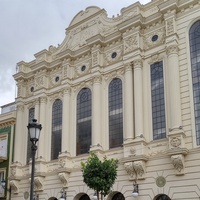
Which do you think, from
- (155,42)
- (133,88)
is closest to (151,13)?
(155,42)

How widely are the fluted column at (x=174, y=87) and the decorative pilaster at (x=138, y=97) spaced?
2.35 meters

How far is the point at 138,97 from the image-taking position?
88.8 ft

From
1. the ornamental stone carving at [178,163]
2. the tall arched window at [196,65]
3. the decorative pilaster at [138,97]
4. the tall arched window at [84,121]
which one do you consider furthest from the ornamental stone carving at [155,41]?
the ornamental stone carving at [178,163]

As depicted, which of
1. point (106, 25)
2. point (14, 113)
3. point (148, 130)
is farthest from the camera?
point (14, 113)

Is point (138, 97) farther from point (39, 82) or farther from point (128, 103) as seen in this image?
point (39, 82)

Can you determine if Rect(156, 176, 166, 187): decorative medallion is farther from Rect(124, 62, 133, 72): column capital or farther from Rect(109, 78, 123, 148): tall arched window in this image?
Rect(124, 62, 133, 72): column capital

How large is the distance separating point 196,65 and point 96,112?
344 inches

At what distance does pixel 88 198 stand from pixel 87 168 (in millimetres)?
9461

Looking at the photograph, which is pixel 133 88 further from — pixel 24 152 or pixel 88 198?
pixel 24 152

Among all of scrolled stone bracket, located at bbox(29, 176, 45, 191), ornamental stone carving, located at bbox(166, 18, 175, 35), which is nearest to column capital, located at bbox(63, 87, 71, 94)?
scrolled stone bracket, located at bbox(29, 176, 45, 191)

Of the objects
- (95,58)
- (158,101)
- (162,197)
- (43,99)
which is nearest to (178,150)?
(162,197)

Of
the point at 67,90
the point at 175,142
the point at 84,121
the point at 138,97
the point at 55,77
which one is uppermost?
the point at 55,77

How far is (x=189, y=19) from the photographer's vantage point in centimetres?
2656

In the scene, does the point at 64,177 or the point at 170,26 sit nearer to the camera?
the point at 170,26
